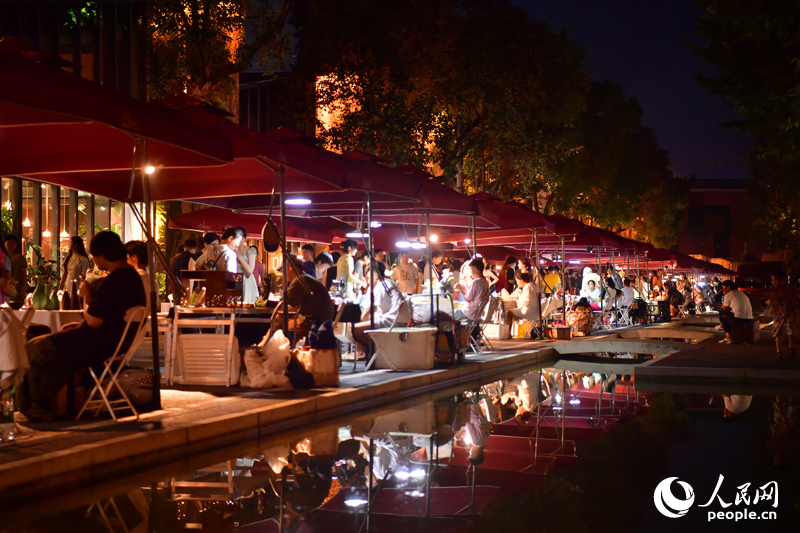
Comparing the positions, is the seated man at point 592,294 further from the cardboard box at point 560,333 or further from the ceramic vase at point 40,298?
the ceramic vase at point 40,298

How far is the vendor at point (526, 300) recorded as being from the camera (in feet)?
66.7

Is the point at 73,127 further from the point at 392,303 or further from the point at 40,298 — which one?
the point at 392,303

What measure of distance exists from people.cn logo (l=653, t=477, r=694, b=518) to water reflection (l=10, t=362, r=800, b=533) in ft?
0.29

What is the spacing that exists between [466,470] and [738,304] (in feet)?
46.5

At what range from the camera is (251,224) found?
16891mm

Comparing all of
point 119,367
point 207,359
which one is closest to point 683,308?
point 207,359

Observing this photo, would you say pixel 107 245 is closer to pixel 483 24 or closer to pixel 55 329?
pixel 55 329

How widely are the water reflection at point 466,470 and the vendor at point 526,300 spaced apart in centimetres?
887

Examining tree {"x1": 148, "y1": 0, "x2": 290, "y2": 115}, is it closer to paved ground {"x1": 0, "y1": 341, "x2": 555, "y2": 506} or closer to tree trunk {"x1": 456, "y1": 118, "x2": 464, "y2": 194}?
tree trunk {"x1": 456, "y1": 118, "x2": 464, "y2": 194}

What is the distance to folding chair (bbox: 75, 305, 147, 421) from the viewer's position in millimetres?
7938

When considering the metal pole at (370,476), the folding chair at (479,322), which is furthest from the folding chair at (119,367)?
the folding chair at (479,322)

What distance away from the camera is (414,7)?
2675 centimetres

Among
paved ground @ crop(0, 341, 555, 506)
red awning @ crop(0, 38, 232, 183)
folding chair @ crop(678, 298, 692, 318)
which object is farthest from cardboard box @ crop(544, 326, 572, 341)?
folding chair @ crop(678, 298, 692, 318)

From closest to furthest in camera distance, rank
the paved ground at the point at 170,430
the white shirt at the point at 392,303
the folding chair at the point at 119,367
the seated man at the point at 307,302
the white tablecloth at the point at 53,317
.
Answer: the paved ground at the point at 170,430 → the folding chair at the point at 119,367 → the white tablecloth at the point at 53,317 → the seated man at the point at 307,302 → the white shirt at the point at 392,303
